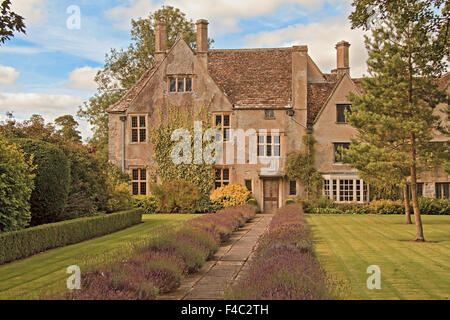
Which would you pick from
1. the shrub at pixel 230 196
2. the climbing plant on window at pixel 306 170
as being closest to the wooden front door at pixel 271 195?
the climbing plant on window at pixel 306 170

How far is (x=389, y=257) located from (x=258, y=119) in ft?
63.3

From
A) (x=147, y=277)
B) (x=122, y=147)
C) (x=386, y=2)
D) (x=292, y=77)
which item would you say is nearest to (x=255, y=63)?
(x=292, y=77)

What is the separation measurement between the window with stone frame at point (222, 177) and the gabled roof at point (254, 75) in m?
4.11

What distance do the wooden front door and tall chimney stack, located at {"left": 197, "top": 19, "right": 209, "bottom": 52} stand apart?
957 centimetres

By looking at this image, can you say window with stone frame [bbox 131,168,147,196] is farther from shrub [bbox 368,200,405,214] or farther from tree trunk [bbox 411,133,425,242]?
tree trunk [bbox 411,133,425,242]

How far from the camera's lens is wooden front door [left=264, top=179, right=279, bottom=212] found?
3148 cm

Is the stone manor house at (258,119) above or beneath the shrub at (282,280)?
above

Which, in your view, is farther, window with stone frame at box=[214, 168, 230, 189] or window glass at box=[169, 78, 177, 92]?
window glass at box=[169, 78, 177, 92]

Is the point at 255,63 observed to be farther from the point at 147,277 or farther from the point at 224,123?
the point at 147,277

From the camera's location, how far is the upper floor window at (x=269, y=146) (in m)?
31.4

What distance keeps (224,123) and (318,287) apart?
26.0m

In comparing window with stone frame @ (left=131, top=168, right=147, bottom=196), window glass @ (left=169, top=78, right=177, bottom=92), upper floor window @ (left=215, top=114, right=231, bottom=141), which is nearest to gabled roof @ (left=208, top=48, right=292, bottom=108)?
upper floor window @ (left=215, top=114, right=231, bottom=141)

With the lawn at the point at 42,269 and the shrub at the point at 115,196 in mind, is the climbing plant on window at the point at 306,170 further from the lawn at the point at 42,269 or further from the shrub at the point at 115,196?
the lawn at the point at 42,269

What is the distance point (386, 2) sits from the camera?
11438mm
